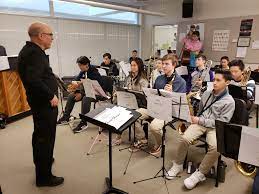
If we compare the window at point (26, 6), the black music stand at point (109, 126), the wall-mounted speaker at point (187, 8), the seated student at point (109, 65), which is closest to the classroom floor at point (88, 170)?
the black music stand at point (109, 126)

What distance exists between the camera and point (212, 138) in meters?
2.46

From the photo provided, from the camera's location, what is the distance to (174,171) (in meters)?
2.66

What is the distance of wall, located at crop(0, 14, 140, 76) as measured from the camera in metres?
5.55

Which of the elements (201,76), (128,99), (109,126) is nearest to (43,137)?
(109,126)

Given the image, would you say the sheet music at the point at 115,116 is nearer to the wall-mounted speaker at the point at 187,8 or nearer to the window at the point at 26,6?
the window at the point at 26,6

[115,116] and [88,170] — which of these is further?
[88,170]

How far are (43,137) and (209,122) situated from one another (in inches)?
70.8

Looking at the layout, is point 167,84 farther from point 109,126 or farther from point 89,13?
point 89,13

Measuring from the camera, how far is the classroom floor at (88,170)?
7.94 feet

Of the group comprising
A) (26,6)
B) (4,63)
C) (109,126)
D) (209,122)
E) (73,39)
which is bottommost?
(209,122)

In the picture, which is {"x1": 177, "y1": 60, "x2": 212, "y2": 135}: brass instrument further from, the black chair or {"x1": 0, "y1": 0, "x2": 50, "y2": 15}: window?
{"x1": 0, "y1": 0, "x2": 50, "y2": 15}: window

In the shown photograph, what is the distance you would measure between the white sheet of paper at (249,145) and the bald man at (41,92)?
173 cm

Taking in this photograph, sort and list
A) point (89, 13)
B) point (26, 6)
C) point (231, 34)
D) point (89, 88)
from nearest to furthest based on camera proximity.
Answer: point (89, 88) < point (26, 6) < point (231, 34) < point (89, 13)

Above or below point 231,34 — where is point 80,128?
below
